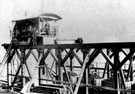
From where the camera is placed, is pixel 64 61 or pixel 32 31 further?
pixel 32 31

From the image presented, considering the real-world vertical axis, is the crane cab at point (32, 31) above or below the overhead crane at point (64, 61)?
above

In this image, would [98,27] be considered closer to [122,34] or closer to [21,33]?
[122,34]

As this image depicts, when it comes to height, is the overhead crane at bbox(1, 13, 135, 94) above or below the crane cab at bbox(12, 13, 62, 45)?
below

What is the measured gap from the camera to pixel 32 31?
771 inches

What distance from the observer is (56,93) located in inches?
623

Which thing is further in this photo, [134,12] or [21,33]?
[134,12]

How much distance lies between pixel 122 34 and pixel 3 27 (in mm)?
32222

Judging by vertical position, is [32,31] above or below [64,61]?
above

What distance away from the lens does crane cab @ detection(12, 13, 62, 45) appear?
18.8 meters

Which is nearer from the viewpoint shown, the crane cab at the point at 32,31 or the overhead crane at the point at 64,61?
the overhead crane at the point at 64,61

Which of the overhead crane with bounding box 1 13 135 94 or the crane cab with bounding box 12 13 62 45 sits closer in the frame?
the overhead crane with bounding box 1 13 135 94

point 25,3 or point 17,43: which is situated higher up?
point 25,3

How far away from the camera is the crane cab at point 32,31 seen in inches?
739

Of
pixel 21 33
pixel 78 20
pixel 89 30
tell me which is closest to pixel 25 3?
pixel 78 20
